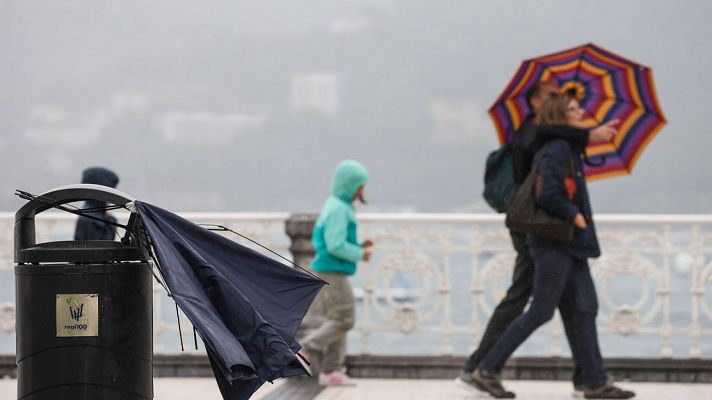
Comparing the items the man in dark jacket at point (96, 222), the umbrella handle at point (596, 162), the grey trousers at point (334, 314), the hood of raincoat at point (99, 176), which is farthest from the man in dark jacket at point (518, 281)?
the hood of raincoat at point (99, 176)

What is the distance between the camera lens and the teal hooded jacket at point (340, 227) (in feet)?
26.6

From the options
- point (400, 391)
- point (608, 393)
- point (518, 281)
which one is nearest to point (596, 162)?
point (518, 281)

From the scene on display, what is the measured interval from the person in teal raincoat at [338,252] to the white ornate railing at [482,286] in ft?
1.79

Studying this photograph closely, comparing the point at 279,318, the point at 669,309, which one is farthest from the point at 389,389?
the point at 279,318

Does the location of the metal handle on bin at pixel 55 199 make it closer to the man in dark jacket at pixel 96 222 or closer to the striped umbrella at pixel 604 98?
the man in dark jacket at pixel 96 222

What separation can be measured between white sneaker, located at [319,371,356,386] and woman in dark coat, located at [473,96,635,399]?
1201 mm

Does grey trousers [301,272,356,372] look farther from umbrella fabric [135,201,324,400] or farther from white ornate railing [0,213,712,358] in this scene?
umbrella fabric [135,201,324,400]

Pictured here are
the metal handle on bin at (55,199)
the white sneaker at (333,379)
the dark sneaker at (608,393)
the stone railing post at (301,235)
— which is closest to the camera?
the metal handle on bin at (55,199)

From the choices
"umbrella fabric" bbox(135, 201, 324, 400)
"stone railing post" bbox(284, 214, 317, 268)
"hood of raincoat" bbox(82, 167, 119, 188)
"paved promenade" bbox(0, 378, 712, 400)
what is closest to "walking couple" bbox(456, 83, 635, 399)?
"paved promenade" bbox(0, 378, 712, 400)

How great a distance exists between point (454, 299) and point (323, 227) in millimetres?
1386

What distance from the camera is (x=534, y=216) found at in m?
7.32

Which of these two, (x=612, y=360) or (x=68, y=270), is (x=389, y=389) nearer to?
(x=612, y=360)

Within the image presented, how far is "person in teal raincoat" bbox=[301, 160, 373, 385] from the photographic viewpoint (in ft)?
26.7

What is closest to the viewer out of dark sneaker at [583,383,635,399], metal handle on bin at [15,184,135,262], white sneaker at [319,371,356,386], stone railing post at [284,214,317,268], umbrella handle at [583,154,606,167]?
metal handle on bin at [15,184,135,262]
